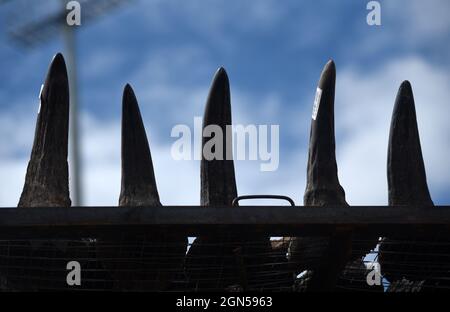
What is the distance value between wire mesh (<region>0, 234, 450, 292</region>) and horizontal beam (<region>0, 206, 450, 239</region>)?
23cm

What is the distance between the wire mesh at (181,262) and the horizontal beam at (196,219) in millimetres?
225

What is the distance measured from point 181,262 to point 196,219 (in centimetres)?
51

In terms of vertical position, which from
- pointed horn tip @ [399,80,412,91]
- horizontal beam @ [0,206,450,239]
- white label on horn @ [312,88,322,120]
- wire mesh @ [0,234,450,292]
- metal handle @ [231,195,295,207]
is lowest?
wire mesh @ [0,234,450,292]

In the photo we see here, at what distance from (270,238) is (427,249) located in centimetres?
110

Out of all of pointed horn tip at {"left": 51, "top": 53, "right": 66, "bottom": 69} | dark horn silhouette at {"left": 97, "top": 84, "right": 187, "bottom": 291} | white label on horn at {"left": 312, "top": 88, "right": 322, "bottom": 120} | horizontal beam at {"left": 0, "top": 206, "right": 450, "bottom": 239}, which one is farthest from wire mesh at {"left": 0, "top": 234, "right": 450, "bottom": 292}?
pointed horn tip at {"left": 51, "top": 53, "right": 66, "bottom": 69}

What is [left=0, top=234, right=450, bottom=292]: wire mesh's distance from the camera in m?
6.62

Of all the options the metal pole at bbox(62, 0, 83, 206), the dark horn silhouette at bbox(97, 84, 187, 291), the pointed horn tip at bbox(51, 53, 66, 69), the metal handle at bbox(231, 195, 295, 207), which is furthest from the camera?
the metal pole at bbox(62, 0, 83, 206)

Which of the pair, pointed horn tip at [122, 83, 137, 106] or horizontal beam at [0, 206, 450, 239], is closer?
horizontal beam at [0, 206, 450, 239]

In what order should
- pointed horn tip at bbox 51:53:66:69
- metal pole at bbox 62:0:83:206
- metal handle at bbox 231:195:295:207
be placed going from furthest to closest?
1. metal pole at bbox 62:0:83:206
2. pointed horn tip at bbox 51:53:66:69
3. metal handle at bbox 231:195:295:207

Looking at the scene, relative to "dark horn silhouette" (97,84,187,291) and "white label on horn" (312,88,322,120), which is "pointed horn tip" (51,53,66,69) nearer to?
"dark horn silhouette" (97,84,187,291)

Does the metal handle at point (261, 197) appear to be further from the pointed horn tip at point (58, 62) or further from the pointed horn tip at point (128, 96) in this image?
the pointed horn tip at point (58, 62)

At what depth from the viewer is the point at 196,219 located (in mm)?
6293

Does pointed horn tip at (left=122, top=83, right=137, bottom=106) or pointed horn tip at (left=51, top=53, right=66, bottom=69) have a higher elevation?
pointed horn tip at (left=51, top=53, right=66, bottom=69)

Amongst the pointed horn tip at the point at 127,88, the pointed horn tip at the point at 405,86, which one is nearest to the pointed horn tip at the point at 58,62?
the pointed horn tip at the point at 127,88
